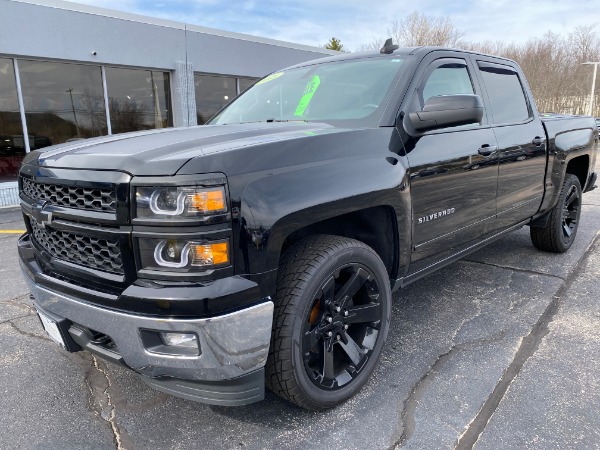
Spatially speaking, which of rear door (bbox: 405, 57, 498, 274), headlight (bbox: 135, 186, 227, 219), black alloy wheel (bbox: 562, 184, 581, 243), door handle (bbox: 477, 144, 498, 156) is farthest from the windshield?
black alloy wheel (bbox: 562, 184, 581, 243)

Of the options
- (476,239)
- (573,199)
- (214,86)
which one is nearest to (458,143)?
(476,239)

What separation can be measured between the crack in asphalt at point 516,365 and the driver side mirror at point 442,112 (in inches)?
56.7

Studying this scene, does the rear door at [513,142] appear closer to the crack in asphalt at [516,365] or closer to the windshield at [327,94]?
the crack in asphalt at [516,365]

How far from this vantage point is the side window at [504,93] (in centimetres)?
360

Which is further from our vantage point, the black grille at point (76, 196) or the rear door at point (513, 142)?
the rear door at point (513, 142)

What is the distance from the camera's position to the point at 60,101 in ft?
32.9

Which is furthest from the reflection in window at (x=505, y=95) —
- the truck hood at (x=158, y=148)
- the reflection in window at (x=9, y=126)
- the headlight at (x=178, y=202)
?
the reflection in window at (x=9, y=126)

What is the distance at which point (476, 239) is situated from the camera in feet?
11.1

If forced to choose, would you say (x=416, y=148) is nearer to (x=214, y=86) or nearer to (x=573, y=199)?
(x=573, y=199)

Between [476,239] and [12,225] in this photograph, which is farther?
[12,225]

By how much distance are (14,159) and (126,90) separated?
2981 mm

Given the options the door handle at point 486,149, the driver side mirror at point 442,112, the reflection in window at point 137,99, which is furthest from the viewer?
the reflection in window at point 137,99

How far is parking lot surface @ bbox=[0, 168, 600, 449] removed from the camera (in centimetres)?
212

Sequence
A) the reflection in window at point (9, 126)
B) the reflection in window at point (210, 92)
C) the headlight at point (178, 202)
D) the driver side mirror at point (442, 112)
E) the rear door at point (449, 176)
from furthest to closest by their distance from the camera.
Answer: the reflection in window at point (210, 92) → the reflection in window at point (9, 126) → the rear door at point (449, 176) → the driver side mirror at point (442, 112) → the headlight at point (178, 202)
